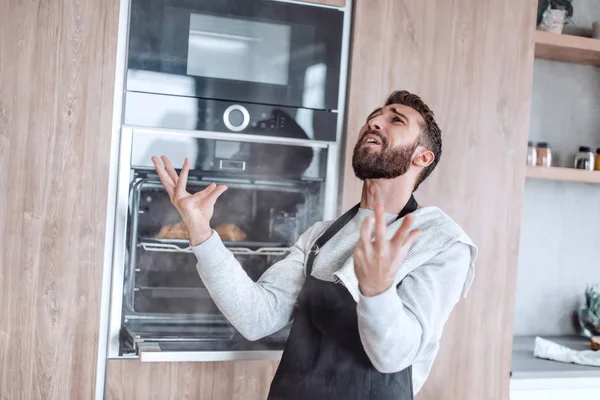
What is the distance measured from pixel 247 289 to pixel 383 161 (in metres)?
0.43

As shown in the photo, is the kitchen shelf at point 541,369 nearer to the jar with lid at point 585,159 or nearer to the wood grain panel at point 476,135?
the wood grain panel at point 476,135

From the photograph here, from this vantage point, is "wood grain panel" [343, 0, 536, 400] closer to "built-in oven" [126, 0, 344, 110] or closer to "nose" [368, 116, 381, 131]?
"built-in oven" [126, 0, 344, 110]

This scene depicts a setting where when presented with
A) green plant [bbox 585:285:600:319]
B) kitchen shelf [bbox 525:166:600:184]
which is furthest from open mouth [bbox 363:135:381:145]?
A: green plant [bbox 585:285:600:319]

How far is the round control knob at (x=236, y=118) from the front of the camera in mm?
2076

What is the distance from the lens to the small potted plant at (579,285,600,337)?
9.49 ft

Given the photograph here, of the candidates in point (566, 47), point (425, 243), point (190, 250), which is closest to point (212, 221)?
point (190, 250)

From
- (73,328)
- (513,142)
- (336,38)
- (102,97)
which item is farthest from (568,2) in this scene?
(73,328)

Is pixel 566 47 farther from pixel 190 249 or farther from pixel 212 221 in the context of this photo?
pixel 190 249

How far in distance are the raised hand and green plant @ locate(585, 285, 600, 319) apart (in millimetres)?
1843

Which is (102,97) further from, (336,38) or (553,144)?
(553,144)

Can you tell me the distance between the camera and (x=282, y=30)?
212cm

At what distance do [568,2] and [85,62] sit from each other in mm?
1783

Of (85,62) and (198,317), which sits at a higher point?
(85,62)

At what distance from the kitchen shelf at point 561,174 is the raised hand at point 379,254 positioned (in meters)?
1.39
